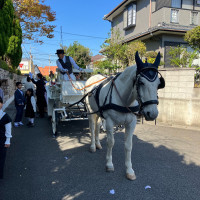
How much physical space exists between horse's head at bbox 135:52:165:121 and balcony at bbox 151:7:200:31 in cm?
1210

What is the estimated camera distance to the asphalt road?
9.18 feet

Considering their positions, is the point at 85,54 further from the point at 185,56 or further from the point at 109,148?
the point at 109,148

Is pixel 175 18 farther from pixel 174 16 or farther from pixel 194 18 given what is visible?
pixel 194 18

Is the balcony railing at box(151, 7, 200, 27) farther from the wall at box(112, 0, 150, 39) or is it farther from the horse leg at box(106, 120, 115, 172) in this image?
the horse leg at box(106, 120, 115, 172)

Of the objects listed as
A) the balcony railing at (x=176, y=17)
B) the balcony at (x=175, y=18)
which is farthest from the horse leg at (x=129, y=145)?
the balcony railing at (x=176, y=17)

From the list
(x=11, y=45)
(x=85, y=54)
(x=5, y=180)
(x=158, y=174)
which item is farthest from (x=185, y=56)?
(x=85, y=54)

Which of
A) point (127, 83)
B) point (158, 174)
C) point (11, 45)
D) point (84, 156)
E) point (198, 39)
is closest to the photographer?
point (127, 83)

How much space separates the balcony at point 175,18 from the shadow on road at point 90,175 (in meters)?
11.7

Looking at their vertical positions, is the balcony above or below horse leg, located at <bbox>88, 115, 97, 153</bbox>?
above

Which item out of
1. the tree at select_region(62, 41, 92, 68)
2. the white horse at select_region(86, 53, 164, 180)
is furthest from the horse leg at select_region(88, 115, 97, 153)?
the tree at select_region(62, 41, 92, 68)

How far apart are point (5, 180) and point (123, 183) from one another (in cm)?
217

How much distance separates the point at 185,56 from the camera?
11070 millimetres

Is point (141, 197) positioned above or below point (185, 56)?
below

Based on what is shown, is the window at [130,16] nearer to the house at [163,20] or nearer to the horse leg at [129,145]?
the house at [163,20]
